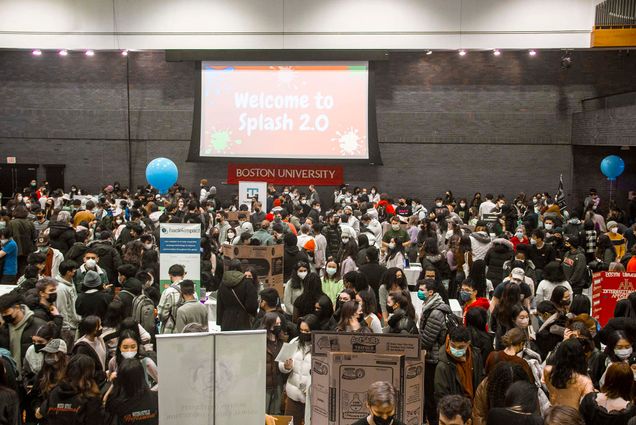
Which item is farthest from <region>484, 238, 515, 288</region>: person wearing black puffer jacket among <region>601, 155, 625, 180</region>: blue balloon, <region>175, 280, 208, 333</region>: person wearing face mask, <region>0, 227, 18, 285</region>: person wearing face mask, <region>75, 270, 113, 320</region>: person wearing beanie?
<region>601, 155, 625, 180</region>: blue balloon

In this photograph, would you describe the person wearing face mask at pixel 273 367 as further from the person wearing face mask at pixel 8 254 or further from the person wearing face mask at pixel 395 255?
the person wearing face mask at pixel 8 254

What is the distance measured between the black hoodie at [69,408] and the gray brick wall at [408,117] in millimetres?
18714

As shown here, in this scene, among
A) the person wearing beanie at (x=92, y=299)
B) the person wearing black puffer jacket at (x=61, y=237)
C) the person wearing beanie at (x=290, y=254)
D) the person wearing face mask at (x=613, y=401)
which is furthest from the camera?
the person wearing black puffer jacket at (x=61, y=237)

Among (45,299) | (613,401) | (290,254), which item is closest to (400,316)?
(613,401)

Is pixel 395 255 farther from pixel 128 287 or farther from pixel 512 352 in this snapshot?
pixel 512 352

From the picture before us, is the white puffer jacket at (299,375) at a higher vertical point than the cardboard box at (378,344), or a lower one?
lower

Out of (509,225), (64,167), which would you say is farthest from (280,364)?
(64,167)

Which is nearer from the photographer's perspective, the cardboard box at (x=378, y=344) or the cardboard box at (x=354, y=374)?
the cardboard box at (x=354, y=374)

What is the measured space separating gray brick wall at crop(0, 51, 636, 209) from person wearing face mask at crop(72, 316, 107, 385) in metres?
17.6

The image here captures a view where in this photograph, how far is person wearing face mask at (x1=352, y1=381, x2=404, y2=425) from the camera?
4629 millimetres

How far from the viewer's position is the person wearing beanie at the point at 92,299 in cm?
765

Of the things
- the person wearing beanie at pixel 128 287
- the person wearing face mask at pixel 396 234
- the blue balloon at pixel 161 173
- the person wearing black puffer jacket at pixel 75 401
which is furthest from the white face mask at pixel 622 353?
the blue balloon at pixel 161 173

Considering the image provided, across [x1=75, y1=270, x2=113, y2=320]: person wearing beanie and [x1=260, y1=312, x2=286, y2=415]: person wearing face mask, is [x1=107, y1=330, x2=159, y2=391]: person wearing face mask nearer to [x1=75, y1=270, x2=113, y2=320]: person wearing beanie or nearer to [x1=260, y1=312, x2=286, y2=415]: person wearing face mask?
[x1=260, y1=312, x2=286, y2=415]: person wearing face mask

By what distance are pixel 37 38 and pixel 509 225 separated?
14347 mm
